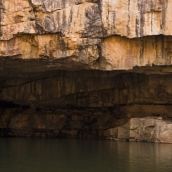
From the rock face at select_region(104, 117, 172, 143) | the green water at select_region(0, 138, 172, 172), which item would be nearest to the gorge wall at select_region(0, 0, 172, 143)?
the rock face at select_region(104, 117, 172, 143)

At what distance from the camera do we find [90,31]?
2395 cm

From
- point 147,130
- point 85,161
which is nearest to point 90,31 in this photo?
point 85,161

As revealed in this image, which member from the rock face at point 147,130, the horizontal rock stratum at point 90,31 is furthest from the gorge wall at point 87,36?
the rock face at point 147,130

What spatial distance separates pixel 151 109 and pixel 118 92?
3.22 metres

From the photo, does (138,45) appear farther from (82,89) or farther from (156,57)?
(82,89)

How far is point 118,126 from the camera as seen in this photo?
116 feet

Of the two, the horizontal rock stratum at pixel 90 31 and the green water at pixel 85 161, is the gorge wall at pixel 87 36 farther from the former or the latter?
the green water at pixel 85 161

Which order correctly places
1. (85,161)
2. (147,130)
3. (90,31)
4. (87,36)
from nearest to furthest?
(85,161), (90,31), (87,36), (147,130)

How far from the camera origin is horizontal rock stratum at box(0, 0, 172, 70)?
76.8 ft

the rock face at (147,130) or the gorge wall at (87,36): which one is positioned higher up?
the gorge wall at (87,36)

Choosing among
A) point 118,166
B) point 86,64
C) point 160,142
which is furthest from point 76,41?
point 160,142

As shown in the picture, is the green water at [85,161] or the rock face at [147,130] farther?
the rock face at [147,130]

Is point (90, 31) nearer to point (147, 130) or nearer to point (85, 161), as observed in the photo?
point (85, 161)

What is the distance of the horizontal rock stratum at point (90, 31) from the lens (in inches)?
922
